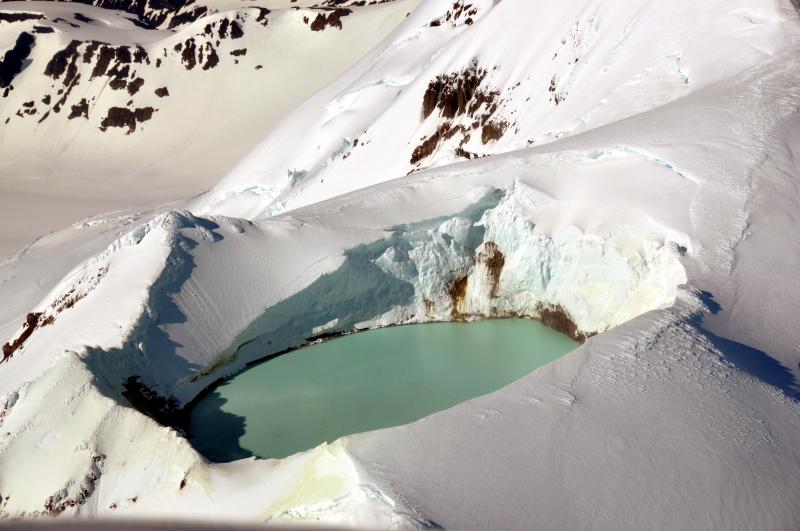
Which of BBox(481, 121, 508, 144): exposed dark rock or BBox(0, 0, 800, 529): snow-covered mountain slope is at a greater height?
BBox(0, 0, 800, 529): snow-covered mountain slope

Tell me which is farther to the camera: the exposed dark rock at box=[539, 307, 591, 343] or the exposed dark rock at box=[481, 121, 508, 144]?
the exposed dark rock at box=[481, 121, 508, 144]

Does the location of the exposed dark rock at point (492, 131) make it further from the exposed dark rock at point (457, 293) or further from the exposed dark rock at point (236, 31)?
the exposed dark rock at point (236, 31)

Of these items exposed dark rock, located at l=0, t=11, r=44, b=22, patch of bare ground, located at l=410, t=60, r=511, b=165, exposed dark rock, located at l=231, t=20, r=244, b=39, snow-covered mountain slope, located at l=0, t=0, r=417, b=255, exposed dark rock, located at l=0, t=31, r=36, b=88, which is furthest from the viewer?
exposed dark rock, located at l=0, t=11, r=44, b=22

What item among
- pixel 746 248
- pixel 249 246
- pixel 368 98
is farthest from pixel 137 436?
pixel 368 98

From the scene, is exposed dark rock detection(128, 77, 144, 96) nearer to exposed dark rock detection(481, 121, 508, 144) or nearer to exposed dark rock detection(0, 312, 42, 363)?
exposed dark rock detection(481, 121, 508, 144)

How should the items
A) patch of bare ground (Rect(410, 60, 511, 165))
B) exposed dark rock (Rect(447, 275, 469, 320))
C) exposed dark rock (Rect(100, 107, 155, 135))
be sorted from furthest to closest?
exposed dark rock (Rect(100, 107, 155, 135)) → patch of bare ground (Rect(410, 60, 511, 165)) → exposed dark rock (Rect(447, 275, 469, 320))

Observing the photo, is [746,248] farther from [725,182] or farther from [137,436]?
[137,436]

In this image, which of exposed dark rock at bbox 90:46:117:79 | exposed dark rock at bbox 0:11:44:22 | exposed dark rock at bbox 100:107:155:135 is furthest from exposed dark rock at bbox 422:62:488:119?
exposed dark rock at bbox 0:11:44:22

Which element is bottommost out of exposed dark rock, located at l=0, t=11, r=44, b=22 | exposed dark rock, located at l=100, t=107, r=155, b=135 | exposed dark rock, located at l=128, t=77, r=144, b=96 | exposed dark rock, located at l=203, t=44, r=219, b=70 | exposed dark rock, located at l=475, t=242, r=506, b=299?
exposed dark rock, located at l=100, t=107, r=155, b=135
